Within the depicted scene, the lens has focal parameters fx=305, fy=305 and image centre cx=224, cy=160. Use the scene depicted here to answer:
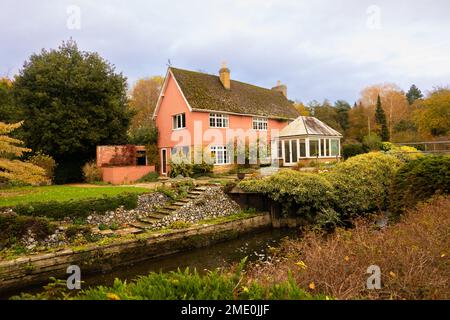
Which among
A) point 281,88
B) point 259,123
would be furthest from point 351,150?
point 281,88

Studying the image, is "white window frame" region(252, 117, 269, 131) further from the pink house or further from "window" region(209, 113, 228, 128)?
"window" region(209, 113, 228, 128)

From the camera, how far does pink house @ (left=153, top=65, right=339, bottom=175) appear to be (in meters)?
23.5

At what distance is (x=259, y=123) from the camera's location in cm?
2770

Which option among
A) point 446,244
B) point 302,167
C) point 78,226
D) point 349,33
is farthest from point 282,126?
point 446,244

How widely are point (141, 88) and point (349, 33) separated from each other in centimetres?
3961

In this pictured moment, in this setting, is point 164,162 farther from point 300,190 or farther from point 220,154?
point 300,190

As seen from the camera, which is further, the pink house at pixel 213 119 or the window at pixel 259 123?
the window at pixel 259 123

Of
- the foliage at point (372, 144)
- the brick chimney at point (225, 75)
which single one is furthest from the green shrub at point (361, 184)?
the brick chimney at point (225, 75)

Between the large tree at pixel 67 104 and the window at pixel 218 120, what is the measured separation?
7.23m

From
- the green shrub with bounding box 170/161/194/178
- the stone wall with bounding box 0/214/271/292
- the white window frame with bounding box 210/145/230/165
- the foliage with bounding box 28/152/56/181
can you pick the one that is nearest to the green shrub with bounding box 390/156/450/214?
the stone wall with bounding box 0/214/271/292

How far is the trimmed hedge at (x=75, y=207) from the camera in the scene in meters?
10.9

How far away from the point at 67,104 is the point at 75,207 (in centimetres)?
1286

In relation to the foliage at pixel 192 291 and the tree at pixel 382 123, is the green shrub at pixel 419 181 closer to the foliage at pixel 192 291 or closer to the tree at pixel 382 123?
the foliage at pixel 192 291

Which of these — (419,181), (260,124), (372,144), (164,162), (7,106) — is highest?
(7,106)
